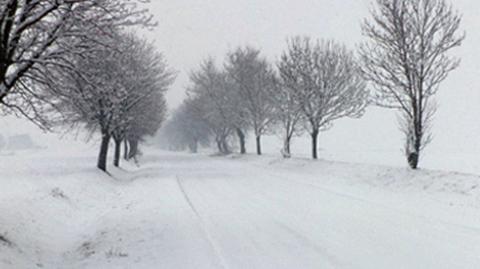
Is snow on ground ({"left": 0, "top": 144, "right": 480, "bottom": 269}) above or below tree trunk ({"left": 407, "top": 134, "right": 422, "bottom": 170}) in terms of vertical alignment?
below

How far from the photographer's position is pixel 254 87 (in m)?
54.8

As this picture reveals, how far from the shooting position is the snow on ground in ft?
28.2

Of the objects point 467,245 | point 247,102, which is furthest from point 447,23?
point 247,102

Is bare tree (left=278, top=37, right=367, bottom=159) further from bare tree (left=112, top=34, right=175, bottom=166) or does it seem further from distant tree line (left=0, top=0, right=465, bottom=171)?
bare tree (left=112, top=34, right=175, bottom=166)

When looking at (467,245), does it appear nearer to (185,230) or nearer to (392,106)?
(185,230)

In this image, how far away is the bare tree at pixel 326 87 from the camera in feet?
118

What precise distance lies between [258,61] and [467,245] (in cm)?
5007

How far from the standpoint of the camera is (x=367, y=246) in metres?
9.19

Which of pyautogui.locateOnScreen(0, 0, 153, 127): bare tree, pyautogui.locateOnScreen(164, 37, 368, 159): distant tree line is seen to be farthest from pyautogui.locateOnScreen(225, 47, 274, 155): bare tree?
pyautogui.locateOnScreen(0, 0, 153, 127): bare tree

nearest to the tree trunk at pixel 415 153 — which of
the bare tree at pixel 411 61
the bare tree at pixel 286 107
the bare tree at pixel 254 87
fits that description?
the bare tree at pixel 411 61

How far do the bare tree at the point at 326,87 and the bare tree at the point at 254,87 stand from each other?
12912 mm

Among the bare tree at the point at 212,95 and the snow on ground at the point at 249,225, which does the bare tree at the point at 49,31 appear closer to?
the snow on ground at the point at 249,225

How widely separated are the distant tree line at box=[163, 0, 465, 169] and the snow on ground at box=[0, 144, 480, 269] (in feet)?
13.9

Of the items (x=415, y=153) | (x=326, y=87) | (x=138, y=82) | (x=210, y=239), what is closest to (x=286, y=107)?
(x=326, y=87)
